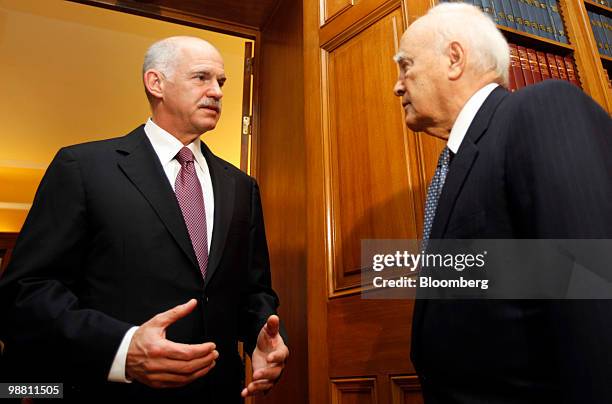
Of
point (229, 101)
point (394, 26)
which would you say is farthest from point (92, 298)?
point (229, 101)

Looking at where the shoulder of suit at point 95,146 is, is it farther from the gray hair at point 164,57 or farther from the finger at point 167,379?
the finger at point 167,379

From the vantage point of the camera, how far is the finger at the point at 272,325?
1.06 meters

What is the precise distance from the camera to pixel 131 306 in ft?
3.46

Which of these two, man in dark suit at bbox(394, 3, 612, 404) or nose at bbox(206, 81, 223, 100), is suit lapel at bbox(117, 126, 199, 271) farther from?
man in dark suit at bbox(394, 3, 612, 404)

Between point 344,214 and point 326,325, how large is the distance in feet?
1.37

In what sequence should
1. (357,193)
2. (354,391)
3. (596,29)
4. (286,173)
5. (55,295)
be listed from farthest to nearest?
(286,173) < (596,29) < (357,193) < (354,391) < (55,295)

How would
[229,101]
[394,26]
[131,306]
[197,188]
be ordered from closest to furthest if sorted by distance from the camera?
[131,306] < [197,188] < [394,26] < [229,101]

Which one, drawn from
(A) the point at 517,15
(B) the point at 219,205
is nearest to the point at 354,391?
(B) the point at 219,205

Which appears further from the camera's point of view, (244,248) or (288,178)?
(288,178)

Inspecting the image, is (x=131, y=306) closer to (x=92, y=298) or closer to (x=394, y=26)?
(x=92, y=298)

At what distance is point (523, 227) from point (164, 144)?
1.00m

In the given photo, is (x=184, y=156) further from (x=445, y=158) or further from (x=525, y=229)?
(x=525, y=229)

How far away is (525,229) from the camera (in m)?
0.75

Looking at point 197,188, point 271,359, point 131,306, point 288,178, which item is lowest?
point 271,359
